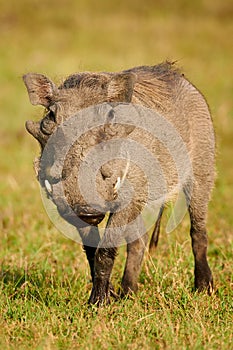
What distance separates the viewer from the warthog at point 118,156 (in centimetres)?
342

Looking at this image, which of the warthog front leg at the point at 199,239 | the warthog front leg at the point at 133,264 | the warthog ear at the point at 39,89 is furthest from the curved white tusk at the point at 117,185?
the warthog front leg at the point at 199,239

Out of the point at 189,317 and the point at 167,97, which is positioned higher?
the point at 167,97

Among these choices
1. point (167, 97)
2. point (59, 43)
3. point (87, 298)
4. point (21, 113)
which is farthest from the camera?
point (59, 43)

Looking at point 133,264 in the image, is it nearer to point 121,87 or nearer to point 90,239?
point 90,239

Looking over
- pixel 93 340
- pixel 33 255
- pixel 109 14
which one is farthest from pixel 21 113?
pixel 109 14

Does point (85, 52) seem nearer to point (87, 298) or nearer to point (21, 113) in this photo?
point (21, 113)

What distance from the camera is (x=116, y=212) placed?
3797 millimetres

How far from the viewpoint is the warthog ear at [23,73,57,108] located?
12.6 feet

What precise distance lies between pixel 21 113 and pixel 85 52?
5.89 meters

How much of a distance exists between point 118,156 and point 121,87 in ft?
1.27

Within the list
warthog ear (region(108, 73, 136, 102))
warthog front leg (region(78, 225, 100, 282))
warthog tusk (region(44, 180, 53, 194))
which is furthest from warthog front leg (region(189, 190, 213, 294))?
warthog tusk (region(44, 180, 53, 194))

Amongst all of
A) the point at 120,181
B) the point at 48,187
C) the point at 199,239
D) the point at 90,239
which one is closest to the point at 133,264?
the point at 199,239

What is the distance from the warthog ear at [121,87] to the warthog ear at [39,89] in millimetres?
359

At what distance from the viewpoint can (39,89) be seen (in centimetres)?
389
